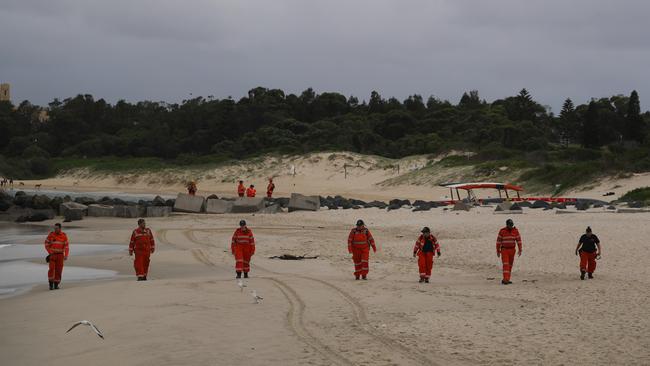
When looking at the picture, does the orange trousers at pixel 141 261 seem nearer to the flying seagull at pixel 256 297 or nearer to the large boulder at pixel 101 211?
the flying seagull at pixel 256 297

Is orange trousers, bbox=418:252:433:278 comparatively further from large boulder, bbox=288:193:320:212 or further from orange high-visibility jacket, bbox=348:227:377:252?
large boulder, bbox=288:193:320:212

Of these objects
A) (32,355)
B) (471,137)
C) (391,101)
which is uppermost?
(391,101)

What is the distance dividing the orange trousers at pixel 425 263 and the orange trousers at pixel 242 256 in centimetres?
361

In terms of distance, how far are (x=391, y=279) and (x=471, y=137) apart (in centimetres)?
5727

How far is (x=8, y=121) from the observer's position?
108250 mm

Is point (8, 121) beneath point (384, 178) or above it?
above

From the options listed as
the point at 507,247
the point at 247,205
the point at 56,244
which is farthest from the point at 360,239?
the point at 247,205

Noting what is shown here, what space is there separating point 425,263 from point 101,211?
24.4m

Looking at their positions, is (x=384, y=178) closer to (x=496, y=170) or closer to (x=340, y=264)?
(x=496, y=170)

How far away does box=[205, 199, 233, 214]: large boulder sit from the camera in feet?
125

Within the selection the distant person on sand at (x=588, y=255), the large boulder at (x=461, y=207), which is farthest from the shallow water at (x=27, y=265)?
the large boulder at (x=461, y=207)

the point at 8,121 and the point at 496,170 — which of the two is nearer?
the point at 496,170

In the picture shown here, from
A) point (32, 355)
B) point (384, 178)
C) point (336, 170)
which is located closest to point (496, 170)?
point (384, 178)

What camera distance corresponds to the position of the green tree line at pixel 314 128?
69488 millimetres
